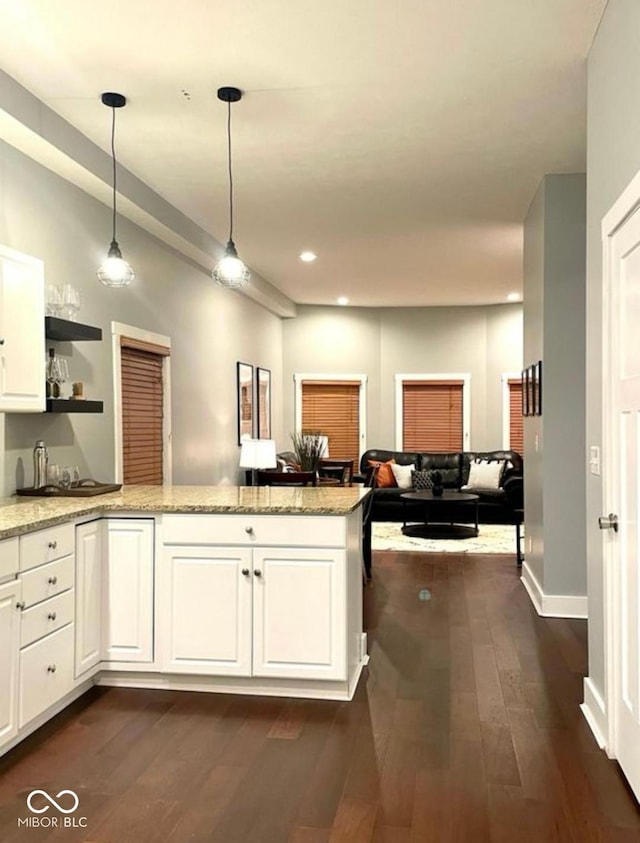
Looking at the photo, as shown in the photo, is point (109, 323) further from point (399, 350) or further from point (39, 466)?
point (399, 350)

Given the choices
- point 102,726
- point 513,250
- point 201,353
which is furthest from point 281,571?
point 513,250

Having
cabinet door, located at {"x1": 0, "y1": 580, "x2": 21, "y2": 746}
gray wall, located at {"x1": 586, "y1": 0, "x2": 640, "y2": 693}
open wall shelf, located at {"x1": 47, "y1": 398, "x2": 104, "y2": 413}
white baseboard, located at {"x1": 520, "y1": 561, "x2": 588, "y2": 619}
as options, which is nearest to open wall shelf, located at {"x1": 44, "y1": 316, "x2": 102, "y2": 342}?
open wall shelf, located at {"x1": 47, "y1": 398, "x2": 104, "y2": 413}

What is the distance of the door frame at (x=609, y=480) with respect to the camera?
2799 millimetres

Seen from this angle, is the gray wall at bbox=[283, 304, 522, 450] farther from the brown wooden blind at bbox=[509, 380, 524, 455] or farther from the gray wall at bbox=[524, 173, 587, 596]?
the gray wall at bbox=[524, 173, 587, 596]

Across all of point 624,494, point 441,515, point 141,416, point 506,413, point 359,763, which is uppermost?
point 506,413

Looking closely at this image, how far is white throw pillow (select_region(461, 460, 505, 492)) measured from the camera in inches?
364

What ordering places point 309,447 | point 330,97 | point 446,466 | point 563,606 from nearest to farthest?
point 330,97, point 563,606, point 309,447, point 446,466

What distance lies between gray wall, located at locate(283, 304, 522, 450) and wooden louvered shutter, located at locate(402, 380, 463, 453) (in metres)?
0.18

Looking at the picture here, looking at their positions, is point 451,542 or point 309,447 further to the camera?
point 309,447

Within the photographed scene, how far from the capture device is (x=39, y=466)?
3959mm

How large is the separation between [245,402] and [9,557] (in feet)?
18.3

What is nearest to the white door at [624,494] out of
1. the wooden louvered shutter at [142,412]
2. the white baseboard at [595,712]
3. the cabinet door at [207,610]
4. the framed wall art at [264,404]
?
the white baseboard at [595,712]

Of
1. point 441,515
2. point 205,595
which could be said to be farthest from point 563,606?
point 441,515

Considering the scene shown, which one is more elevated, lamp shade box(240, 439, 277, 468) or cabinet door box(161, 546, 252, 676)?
lamp shade box(240, 439, 277, 468)
